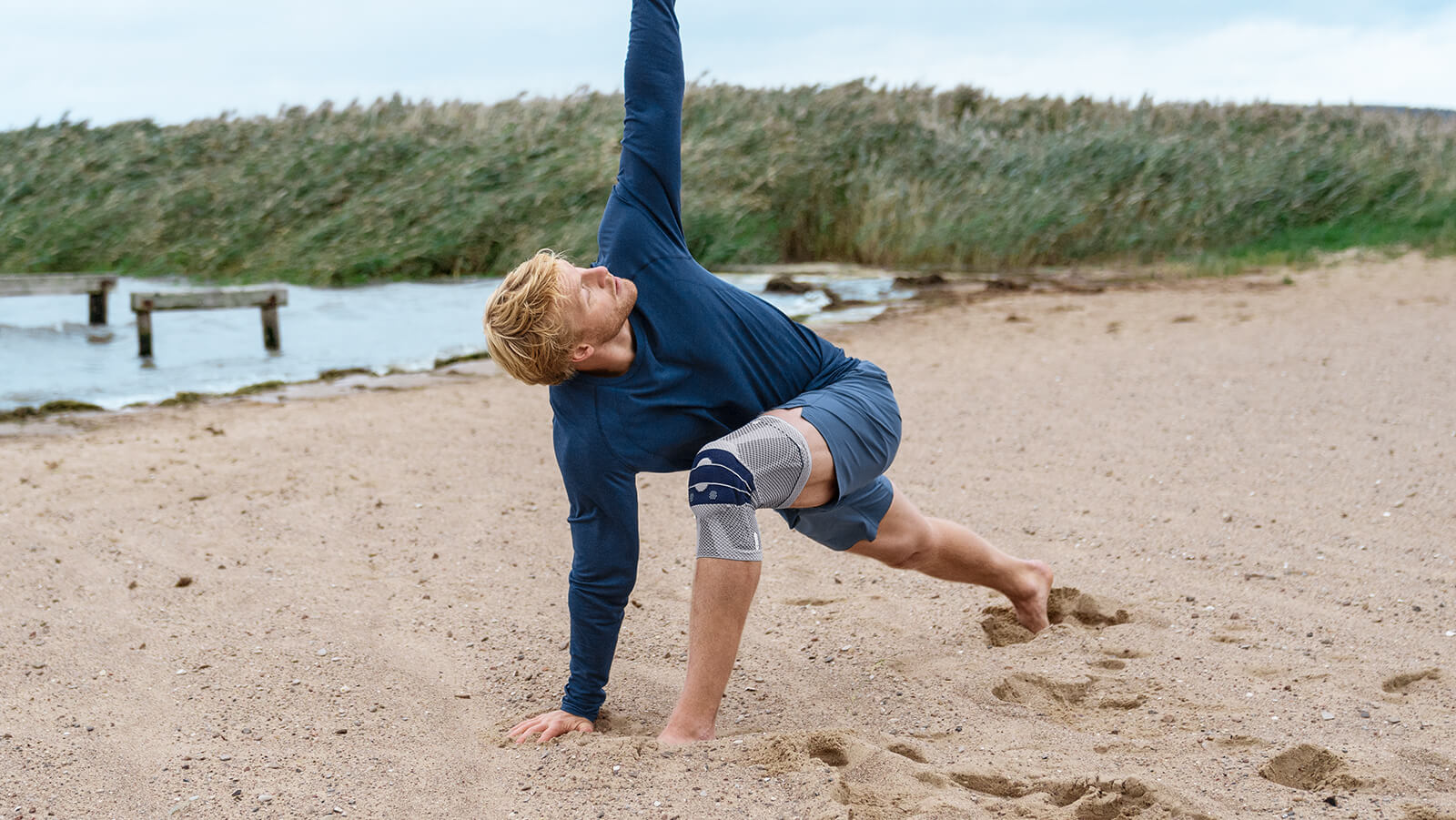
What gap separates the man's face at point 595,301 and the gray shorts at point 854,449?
17.4 inches

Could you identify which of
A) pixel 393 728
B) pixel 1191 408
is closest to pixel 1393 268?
pixel 1191 408

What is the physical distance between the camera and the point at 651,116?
2678 mm

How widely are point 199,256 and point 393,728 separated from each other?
13.7 metres

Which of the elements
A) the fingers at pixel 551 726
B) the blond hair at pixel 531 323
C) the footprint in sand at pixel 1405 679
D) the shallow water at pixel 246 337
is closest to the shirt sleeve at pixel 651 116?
the blond hair at pixel 531 323

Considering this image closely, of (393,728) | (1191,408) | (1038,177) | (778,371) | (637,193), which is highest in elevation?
(1038,177)

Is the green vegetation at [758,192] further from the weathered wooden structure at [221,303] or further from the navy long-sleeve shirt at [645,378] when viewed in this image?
the navy long-sleeve shirt at [645,378]

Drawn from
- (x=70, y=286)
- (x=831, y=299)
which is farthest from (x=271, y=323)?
(x=831, y=299)

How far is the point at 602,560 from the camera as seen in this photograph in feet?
8.55

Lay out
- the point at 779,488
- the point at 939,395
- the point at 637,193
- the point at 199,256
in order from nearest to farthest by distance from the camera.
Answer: the point at 779,488, the point at 637,193, the point at 939,395, the point at 199,256

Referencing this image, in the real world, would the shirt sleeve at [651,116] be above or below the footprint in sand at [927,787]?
above

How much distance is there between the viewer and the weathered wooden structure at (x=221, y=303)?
358 inches

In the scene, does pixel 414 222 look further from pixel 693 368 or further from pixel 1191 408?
pixel 693 368

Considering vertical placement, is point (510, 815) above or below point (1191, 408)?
below

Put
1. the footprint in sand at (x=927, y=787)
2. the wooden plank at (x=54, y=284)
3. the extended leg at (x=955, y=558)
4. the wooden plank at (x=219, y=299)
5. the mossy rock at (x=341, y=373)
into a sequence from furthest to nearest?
the wooden plank at (x=54, y=284), the wooden plank at (x=219, y=299), the mossy rock at (x=341, y=373), the extended leg at (x=955, y=558), the footprint in sand at (x=927, y=787)
